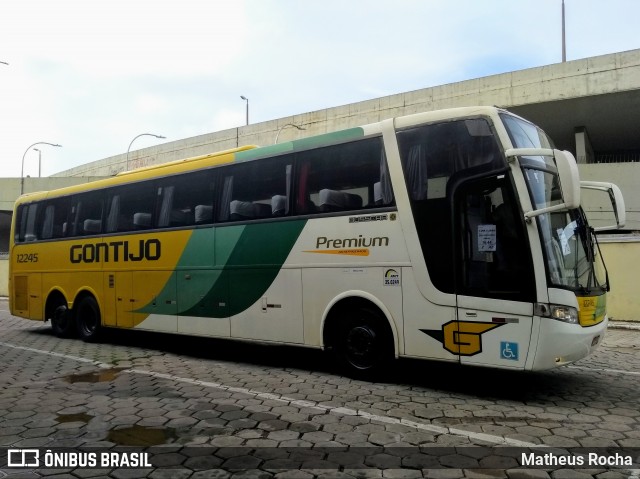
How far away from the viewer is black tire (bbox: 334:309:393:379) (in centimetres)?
639

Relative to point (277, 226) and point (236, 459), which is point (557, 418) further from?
point (277, 226)

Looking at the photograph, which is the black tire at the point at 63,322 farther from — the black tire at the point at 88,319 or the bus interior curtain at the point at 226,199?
the bus interior curtain at the point at 226,199

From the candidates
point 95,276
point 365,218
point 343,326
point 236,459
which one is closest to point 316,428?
point 236,459

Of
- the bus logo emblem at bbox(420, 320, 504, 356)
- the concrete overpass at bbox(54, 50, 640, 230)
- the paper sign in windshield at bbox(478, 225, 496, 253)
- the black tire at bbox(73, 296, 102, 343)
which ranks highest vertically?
the concrete overpass at bbox(54, 50, 640, 230)

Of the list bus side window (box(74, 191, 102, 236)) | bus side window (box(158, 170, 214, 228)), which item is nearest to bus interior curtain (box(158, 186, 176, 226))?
bus side window (box(158, 170, 214, 228))

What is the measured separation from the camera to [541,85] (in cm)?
2045

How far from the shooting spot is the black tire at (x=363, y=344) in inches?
252

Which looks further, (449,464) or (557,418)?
(557,418)

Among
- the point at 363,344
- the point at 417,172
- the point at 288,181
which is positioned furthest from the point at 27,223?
the point at 417,172

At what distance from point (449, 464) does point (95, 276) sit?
868 centimetres

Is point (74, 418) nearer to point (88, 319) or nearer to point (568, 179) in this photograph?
point (568, 179)

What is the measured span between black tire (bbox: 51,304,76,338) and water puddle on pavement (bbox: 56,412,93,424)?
649 centimetres

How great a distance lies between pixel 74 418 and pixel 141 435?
0.99 meters

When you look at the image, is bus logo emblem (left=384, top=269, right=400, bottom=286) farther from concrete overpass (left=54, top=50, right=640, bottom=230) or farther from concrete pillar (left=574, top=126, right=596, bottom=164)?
concrete pillar (left=574, top=126, right=596, bottom=164)
